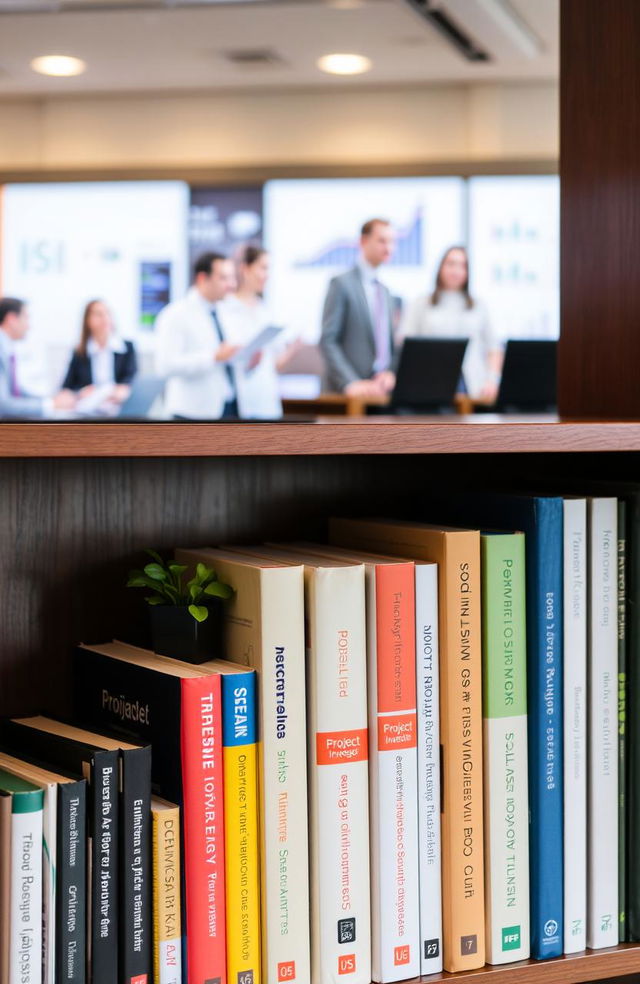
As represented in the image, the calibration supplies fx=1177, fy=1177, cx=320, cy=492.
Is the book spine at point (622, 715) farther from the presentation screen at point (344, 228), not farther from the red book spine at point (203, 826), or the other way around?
the presentation screen at point (344, 228)

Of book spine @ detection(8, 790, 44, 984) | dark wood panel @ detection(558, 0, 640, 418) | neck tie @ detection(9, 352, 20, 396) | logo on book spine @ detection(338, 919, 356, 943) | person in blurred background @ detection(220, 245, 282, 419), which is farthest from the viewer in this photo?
neck tie @ detection(9, 352, 20, 396)

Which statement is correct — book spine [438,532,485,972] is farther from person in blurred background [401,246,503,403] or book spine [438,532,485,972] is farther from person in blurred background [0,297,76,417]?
person in blurred background [401,246,503,403]

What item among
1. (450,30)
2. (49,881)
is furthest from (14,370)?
(49,881)

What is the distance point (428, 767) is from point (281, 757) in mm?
109

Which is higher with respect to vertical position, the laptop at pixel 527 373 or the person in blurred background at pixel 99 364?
the person in blurred background at pixel 99 364

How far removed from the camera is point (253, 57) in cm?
607

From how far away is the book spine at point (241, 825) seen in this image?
73cm

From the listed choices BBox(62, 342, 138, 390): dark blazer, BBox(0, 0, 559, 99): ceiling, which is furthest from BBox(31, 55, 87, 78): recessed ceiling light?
BBox(62, 342, 138, 390): dark blazer

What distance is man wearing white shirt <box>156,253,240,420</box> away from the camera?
4.26 meters

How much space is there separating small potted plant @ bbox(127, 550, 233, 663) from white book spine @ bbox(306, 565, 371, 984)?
71mm

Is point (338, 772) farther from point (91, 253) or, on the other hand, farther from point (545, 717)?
point (91, 253)

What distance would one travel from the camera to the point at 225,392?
14.4 ft

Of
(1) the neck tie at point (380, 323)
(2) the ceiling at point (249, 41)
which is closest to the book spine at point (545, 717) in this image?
(2) the ceiling at point (249, 41)

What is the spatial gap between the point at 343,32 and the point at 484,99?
1590mm
